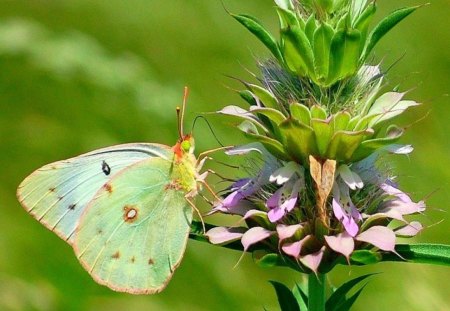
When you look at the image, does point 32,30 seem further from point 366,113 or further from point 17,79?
point 366,113

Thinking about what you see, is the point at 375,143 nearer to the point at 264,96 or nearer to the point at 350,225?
the point at 350,225

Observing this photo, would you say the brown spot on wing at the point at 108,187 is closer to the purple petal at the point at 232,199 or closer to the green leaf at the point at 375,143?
the purple petal at the point at 232,199

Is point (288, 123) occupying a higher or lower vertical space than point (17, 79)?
higher

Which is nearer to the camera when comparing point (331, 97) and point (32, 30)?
point (331, 97)

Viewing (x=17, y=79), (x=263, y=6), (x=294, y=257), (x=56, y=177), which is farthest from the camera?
(x=263, y=6)

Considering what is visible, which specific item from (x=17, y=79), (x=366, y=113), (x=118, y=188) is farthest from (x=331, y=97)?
(x=17, y=79)

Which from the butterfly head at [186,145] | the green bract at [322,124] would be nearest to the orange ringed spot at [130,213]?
the butterfly head at [186,145]
